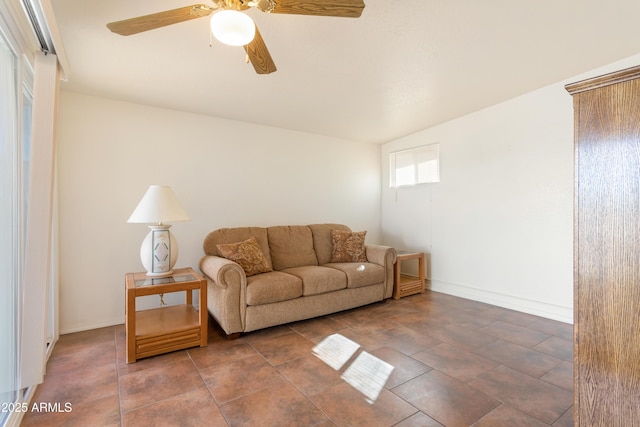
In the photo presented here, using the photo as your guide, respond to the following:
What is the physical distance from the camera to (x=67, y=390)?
188 centimetres

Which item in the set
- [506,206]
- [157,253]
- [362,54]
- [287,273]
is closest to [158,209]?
[157,253]

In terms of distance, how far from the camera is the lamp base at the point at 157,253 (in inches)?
103

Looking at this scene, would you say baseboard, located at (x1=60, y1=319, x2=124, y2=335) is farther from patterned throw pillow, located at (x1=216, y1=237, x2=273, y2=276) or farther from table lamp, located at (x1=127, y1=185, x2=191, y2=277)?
patterned throw pillow, located at (x1=216, y1=237, x2=273, y2=276)

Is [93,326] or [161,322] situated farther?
[93,326]

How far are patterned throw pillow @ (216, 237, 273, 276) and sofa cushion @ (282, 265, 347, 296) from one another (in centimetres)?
33

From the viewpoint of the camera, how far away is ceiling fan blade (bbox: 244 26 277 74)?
166 cm

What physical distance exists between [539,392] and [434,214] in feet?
8.60

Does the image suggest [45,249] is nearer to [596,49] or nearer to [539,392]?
[539,392]

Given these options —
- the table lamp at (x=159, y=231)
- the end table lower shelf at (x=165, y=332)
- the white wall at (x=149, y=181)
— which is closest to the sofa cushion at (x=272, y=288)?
the end table lower shelf at (x=165, y=332)

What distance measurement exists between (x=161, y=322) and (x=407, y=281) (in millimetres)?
2971

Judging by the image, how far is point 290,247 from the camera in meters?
3.69

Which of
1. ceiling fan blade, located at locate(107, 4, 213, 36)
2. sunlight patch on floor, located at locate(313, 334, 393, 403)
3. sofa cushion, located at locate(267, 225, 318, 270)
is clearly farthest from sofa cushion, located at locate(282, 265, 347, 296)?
ceiling fan blade, located at locate(107, 4, 213, 36)

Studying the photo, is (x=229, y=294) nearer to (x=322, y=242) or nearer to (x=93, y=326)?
(x=93, y=326)

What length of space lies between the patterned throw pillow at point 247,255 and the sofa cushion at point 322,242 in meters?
0.89
